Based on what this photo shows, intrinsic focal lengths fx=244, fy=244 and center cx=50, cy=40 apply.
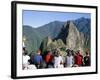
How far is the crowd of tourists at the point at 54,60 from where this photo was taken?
1765mm

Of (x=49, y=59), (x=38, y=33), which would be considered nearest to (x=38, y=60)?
(x=49, y=59)

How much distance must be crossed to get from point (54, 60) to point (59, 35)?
0.19 m

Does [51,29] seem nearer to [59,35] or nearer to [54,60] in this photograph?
[59,35]

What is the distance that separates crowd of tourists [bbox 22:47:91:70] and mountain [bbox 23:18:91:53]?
0.04 m

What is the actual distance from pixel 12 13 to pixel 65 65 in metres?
0.56

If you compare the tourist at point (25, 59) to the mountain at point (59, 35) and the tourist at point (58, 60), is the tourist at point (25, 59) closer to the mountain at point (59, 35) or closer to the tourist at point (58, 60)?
the mountain at point (59, 35)

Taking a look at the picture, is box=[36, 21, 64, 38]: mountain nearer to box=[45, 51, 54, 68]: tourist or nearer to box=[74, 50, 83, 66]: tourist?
box=[45, 51, 54, 68]: tourist

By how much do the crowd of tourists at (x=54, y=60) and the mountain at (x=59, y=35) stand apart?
44mm

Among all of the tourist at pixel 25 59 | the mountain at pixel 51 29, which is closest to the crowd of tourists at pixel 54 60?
the tourist at pixel 25 59

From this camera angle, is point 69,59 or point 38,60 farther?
point 69,59

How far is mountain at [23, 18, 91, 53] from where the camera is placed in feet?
5.84

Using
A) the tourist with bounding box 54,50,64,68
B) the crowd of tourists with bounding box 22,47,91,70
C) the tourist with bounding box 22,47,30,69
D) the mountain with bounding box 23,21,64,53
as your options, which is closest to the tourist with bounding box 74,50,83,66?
the crowd of tourists with bounding box 22,47,91,70

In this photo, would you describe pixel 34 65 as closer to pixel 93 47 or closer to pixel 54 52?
pixel 54 52

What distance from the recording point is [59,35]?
1.86 m
